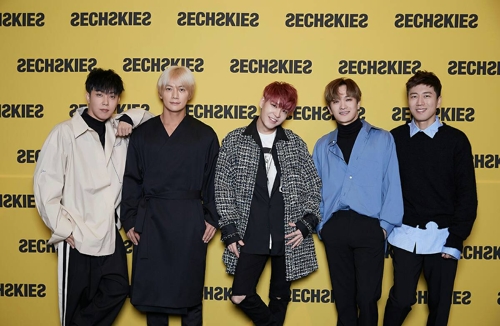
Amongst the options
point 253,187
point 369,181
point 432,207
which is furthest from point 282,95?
point 432,207

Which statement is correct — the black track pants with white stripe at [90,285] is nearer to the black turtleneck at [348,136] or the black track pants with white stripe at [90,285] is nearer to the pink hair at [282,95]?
the pink hair at [282,95]

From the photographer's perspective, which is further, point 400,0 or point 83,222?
point 400,0

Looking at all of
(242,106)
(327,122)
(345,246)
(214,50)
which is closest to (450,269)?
(345,246)

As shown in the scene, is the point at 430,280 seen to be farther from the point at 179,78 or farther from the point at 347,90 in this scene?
the point at 179,78

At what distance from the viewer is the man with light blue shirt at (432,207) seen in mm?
2777

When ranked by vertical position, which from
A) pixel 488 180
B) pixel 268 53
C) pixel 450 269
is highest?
pixel 268 53

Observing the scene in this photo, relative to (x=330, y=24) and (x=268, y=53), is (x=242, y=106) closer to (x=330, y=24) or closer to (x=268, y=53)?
(x=268, y=53)

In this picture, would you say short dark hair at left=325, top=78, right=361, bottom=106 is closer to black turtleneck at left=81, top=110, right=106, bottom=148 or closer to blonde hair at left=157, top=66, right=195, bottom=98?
blonde hair at left=157, top=66, right=195, bottom=98

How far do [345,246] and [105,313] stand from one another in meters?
1.48

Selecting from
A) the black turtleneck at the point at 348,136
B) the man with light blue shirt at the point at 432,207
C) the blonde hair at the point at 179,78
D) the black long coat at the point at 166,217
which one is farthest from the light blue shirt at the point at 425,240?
the blonde hair at the point at 179,78

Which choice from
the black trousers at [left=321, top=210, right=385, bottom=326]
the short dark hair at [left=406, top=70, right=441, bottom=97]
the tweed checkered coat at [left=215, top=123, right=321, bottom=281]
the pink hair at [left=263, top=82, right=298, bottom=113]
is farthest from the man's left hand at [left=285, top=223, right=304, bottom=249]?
the short dark hair at [left=406, top=70, right=441, bottom=97]

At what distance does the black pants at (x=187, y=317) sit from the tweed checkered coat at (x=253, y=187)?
357 millimetres

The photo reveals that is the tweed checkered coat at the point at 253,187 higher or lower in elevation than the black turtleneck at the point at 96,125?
lower

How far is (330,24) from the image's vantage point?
131 inches
